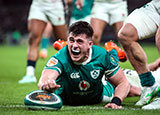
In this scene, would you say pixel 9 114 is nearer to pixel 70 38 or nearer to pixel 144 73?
pixel 70 38

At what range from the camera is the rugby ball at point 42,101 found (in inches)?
135

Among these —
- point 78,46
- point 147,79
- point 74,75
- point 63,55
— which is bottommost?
point 147,79

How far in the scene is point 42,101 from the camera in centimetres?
343

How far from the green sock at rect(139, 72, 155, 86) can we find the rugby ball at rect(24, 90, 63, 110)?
3.69ft

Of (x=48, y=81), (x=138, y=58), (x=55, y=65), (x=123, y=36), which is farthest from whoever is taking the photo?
(x=138, y=58)

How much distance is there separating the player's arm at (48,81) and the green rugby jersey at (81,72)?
0.18 feet

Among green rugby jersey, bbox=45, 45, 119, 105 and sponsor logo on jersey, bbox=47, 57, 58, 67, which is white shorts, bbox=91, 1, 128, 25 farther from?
sponsor logo on jersey, bbox=47, 57, 58, 67

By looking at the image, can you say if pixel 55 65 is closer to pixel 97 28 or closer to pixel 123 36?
pixel 123 36

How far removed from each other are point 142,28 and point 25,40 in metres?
22.6

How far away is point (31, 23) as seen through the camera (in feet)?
21.2

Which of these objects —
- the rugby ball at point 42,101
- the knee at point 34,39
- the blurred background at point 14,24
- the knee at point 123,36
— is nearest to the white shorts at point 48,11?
the knee at point 34,39

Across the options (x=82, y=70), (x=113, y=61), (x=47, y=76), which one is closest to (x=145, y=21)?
(x=113, y=61)

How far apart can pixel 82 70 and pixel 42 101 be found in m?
0.63

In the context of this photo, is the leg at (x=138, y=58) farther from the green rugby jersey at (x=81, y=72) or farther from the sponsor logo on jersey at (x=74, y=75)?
the sponsor logo on jersey at (x=74, y=75)
